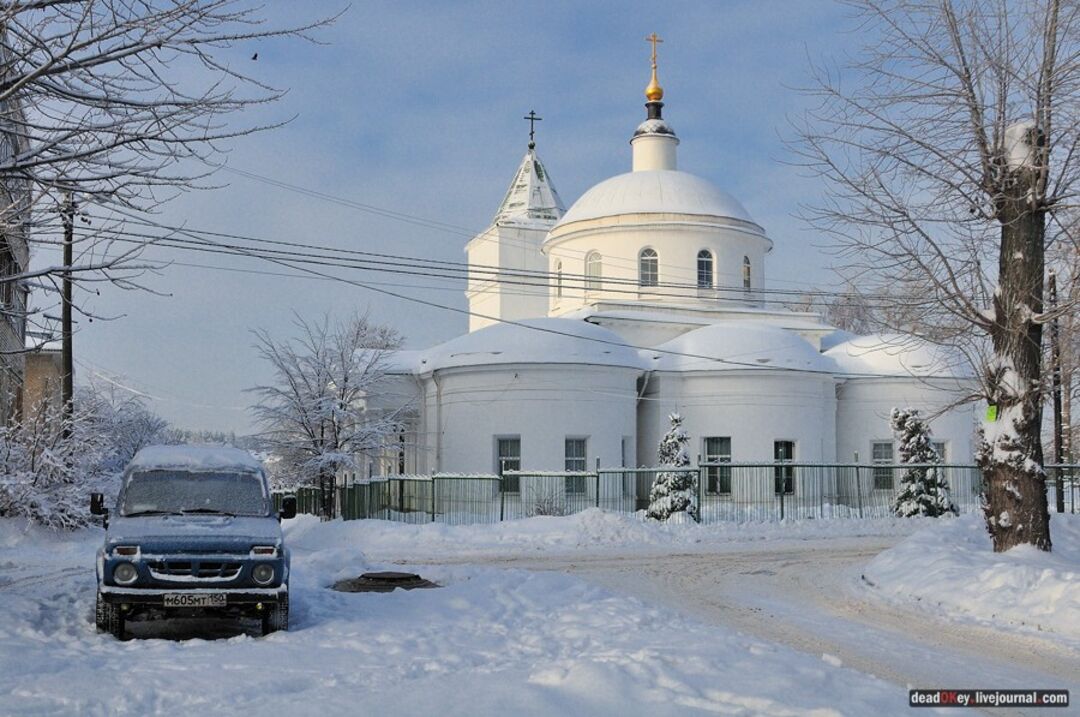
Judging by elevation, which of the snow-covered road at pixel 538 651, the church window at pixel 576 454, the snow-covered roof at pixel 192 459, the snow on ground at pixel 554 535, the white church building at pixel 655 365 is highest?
the white church building at pixel 655 365

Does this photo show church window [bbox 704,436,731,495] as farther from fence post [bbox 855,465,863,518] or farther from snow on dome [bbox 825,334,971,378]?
snow on dome [bbox 825,334,971,378]

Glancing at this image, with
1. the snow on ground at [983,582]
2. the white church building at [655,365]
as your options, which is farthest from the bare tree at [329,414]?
the snow on ground at [983,582]

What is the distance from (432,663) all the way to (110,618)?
11.2 feet

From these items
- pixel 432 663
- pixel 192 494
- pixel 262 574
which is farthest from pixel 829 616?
pixel 192 494

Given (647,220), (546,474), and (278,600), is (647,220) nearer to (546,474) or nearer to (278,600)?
(546,474)

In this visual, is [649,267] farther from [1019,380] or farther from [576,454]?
[1019,380]

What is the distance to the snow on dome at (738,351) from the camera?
34.4 m

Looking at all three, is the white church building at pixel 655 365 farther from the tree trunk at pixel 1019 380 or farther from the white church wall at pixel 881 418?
the tree trunk at pixel 1019 380

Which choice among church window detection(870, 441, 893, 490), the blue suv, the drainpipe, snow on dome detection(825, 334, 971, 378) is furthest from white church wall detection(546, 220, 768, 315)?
the blue suv

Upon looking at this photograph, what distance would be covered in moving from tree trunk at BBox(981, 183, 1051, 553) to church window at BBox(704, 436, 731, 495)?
51.0 feet

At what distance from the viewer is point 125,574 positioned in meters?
10.6

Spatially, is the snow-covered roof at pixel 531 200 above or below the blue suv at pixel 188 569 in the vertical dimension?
above

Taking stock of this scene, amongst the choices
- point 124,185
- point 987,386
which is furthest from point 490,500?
point 124,185

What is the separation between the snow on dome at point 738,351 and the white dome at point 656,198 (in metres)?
5.57
